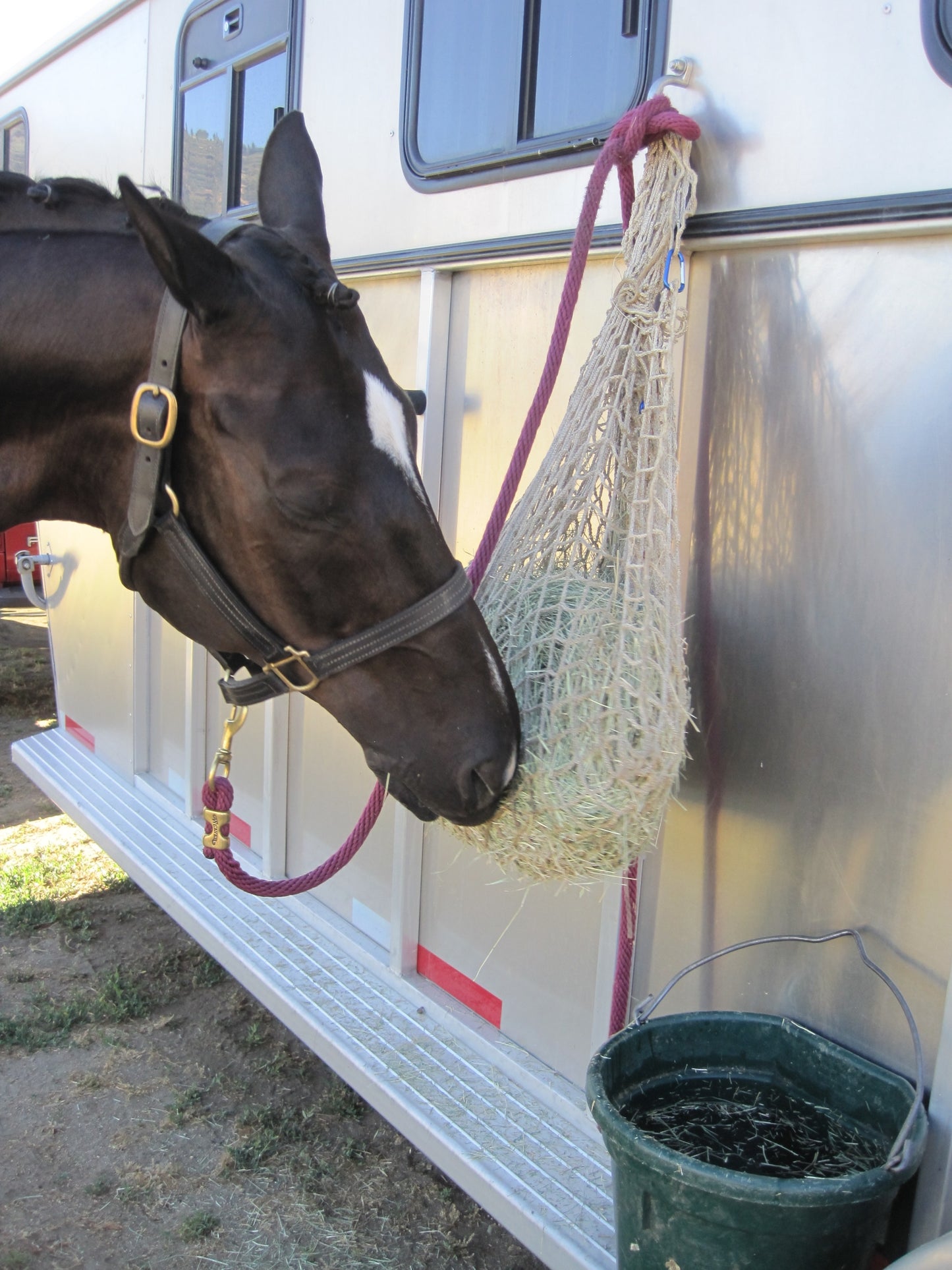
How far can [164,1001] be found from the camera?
379 cm

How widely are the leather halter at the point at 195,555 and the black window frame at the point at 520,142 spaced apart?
894 millimetres

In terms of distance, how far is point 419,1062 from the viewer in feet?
8.64

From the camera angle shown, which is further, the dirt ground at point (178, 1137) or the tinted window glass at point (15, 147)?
the tinted window glass at point (15, 147)

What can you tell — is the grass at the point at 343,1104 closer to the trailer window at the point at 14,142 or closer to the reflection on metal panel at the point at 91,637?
the reflection on metal panel at the point at 91,637

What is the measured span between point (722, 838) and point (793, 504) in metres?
0.67

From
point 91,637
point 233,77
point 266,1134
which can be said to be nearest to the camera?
point 266,1134

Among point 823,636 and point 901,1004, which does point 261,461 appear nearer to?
point 823,636

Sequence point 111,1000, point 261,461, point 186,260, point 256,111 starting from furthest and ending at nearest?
1. point 111,1000
2. point 256,111
3. point 261,461
4. point 186,260

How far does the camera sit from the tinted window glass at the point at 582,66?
6.91 feet

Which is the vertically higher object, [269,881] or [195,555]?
[195,555]

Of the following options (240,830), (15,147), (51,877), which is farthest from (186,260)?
(15,147)

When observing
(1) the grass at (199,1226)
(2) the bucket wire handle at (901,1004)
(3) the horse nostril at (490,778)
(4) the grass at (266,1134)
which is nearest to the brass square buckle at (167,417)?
Result: (3) the horse nostril at (490,778)

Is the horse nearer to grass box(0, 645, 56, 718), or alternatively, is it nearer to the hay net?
the hay net

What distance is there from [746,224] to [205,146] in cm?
264
